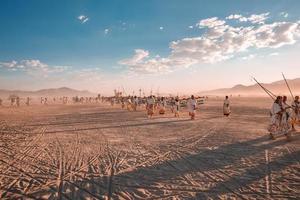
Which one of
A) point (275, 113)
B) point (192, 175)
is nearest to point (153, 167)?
point (192, 175)

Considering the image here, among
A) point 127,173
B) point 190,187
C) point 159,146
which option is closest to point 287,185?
point 190,187

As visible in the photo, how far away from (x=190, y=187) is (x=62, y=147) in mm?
7361

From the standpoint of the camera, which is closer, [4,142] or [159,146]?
[159,146]

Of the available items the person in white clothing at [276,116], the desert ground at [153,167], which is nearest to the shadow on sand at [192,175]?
the desert ground at [153,167]

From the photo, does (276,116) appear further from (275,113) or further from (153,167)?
(153,167)

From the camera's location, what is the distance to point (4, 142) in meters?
14.2

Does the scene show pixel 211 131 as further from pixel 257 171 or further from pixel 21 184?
pixel 21 184

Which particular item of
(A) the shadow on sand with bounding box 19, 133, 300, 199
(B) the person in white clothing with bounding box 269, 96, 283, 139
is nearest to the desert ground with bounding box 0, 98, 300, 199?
(A) the shadow on sand with bounding box 19, 133, 300, 199

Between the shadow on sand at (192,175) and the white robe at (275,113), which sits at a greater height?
the white robe at (275,113)

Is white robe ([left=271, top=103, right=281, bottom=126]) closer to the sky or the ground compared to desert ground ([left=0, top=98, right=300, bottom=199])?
closer to the sky

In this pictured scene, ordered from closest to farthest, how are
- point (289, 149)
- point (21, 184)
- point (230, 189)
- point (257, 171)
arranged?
point (230, 189), point (21, 184), point (257, 171), point (289, 149)

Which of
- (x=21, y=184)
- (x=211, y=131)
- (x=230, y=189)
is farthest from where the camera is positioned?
(x=211, y=131)

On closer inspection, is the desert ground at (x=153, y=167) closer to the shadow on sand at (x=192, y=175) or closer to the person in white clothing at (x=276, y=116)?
the shadow on sand at (x=192, y=175)

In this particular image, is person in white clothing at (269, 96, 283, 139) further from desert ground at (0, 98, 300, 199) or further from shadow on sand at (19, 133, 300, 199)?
shadow on sand at (19, 133, 300, 199)
